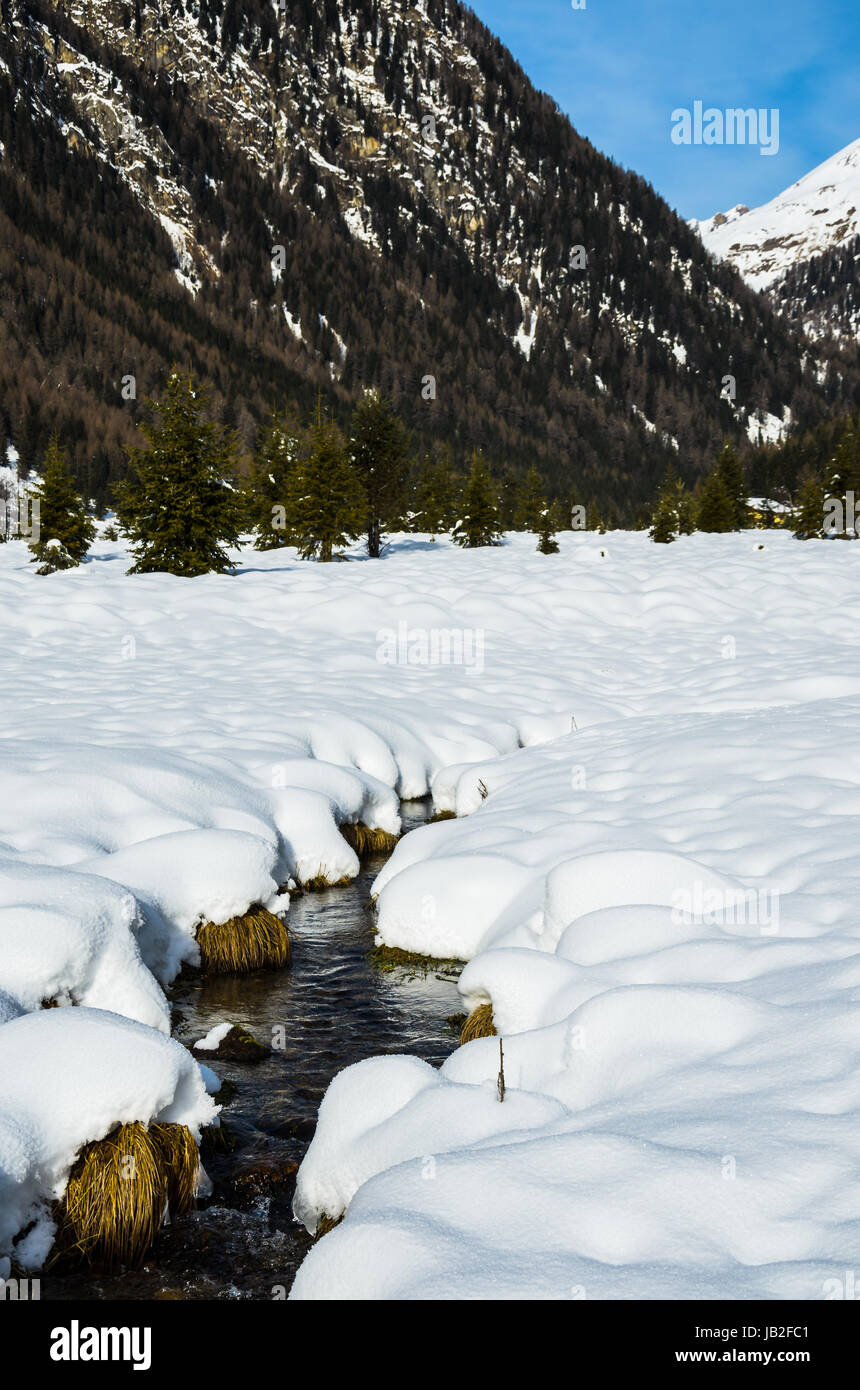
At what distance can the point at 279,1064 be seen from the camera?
5395 millimetres

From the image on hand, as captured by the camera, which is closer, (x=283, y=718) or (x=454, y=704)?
(x=283, y=718)

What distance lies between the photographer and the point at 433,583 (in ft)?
75.1

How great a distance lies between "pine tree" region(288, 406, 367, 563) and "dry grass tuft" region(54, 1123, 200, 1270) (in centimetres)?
2587

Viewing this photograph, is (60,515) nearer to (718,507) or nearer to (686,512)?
(718,507)

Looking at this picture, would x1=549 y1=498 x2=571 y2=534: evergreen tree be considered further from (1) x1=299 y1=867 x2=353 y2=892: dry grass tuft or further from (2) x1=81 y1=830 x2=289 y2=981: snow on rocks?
(2) x1=81 y1=830 x2=289 y2=981: snow on rocks

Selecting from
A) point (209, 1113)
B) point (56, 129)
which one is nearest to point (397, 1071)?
point (209, 1113)

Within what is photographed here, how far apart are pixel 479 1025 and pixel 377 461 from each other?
2890 cm

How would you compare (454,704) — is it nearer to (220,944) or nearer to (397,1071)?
(220,944)

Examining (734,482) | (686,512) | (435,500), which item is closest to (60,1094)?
(435,500)

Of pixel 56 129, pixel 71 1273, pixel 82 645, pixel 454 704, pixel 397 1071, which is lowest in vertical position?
pixel 71 1273

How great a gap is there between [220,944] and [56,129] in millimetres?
241192

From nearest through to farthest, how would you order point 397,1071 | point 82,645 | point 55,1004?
point 397,1071 → point 55,1004 → point 82,645

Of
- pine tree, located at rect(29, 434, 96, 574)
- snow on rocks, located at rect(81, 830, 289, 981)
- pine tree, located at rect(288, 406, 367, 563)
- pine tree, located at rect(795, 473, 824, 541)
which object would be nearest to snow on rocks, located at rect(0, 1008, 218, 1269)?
Answer: snow on rocks, located at rect(81, 830, 289, 981)

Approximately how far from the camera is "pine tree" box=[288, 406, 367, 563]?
92.5 ft
